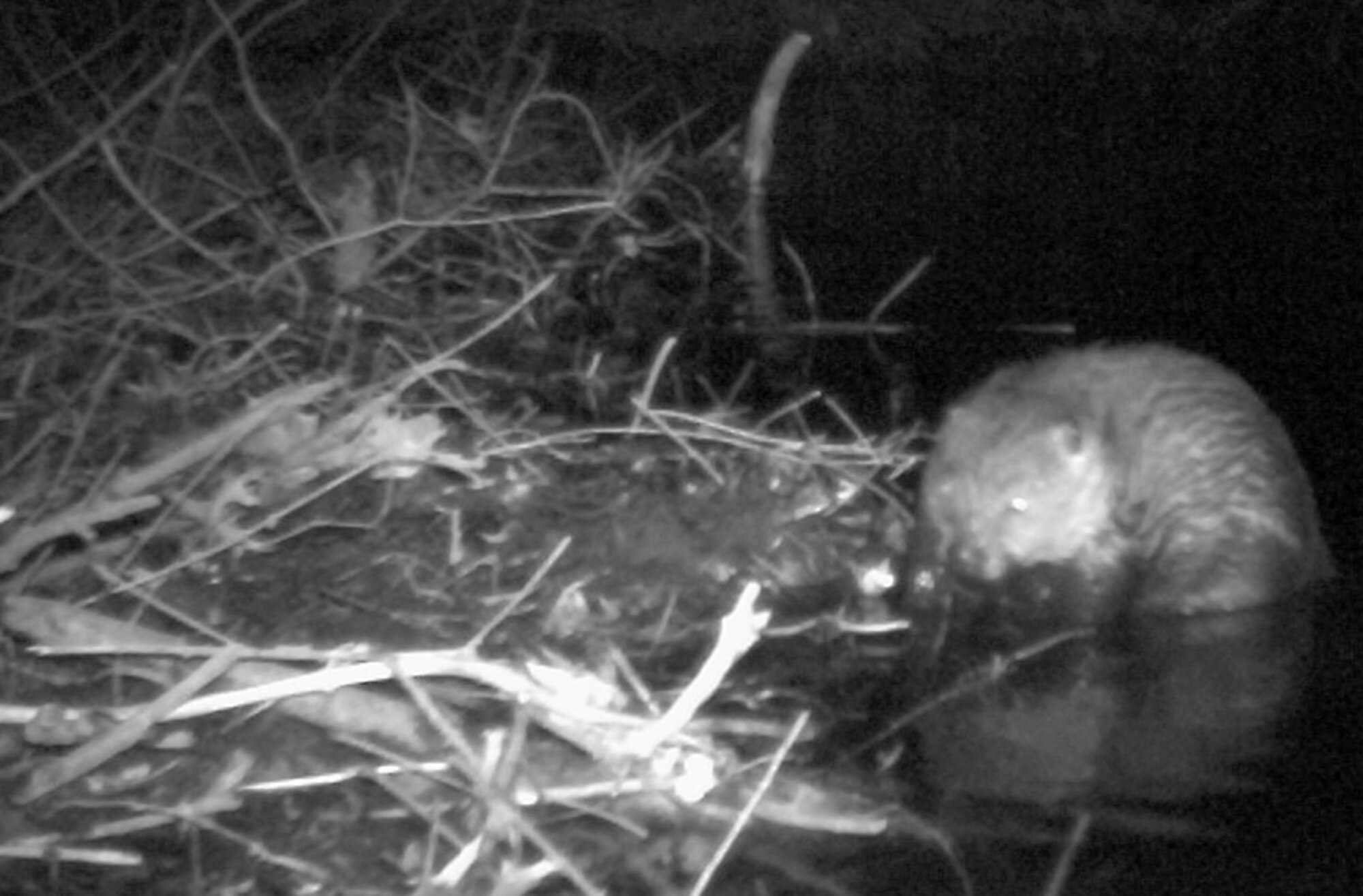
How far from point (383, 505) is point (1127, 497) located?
1864mm

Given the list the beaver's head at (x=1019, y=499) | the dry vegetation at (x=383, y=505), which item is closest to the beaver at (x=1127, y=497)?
the beaver's head at (x=1019, y=499)

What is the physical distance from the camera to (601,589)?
202 inches

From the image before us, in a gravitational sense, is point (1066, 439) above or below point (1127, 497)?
above

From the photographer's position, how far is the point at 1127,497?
540 centimetres

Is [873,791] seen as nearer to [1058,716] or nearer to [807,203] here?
[1058,716]

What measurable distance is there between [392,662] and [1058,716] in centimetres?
159

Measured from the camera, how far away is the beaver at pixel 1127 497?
5.11 m

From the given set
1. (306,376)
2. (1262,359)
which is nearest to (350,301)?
(306,376)

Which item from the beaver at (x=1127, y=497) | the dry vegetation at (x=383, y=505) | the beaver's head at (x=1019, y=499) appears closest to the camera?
the dry vegetation at (x=383, y=505)

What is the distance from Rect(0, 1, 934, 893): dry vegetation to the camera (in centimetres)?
369

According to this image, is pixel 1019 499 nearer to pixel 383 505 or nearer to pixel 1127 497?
pixel 1127 497

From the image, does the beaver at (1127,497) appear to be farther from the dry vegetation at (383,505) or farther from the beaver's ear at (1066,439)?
the dry vegetation at (383,505)

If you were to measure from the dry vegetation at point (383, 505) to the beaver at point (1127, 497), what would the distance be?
0.29 m

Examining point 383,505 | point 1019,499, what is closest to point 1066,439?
point 1019,499
